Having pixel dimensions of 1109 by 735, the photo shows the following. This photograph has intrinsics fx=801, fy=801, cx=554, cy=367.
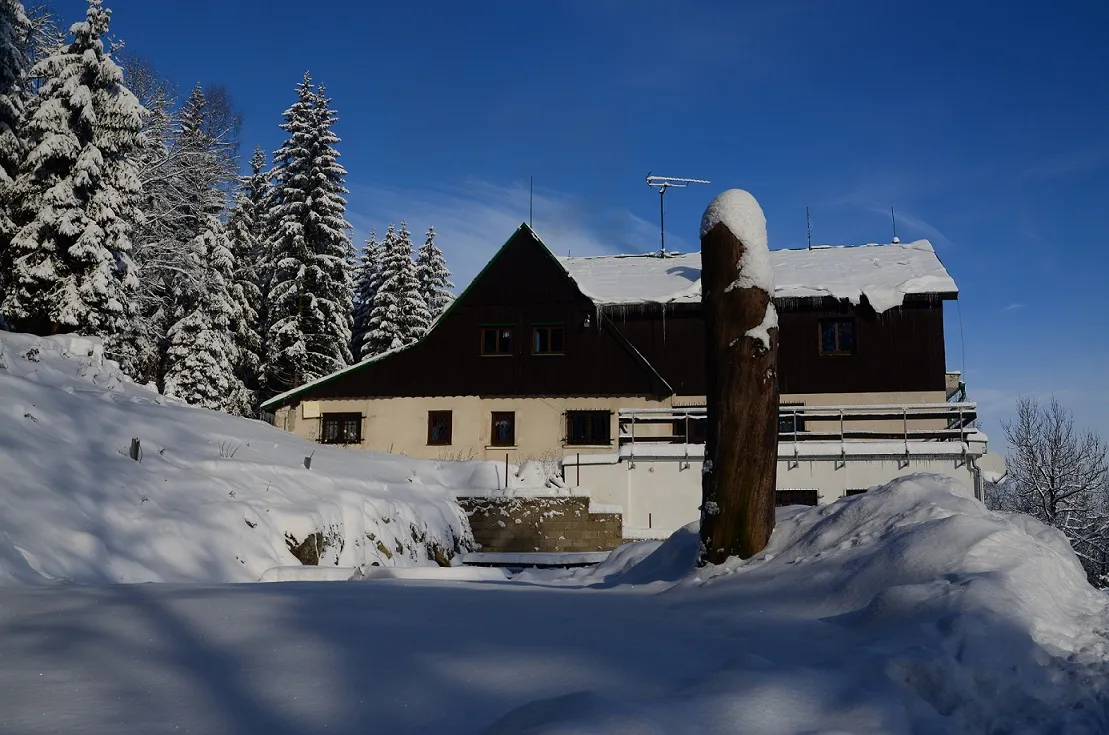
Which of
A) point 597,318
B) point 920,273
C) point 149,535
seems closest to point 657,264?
point 597,318

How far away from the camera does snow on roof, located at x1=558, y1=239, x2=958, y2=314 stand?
2559 cm

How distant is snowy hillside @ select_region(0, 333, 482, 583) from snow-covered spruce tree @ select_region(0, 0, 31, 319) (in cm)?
780

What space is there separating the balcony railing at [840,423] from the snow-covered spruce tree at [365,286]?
22311 mm

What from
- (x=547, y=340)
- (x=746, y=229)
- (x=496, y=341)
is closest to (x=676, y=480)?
(x=547, y=340)

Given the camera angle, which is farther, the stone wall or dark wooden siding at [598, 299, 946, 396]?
dark wooden siding at [598, 299, 946, 396]

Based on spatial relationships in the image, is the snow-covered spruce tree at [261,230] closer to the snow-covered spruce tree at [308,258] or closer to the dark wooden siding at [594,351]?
the snow-covered spruce tree at [308,258]

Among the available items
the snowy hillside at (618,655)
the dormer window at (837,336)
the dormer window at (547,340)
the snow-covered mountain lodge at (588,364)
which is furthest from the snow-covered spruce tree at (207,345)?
the snowy hillside at (618,655)

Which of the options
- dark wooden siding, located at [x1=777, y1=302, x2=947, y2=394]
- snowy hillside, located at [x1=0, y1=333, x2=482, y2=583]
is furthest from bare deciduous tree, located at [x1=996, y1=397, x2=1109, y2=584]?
snowy hillside, located at [x1=0, y1=333, x2=482, y2=583]

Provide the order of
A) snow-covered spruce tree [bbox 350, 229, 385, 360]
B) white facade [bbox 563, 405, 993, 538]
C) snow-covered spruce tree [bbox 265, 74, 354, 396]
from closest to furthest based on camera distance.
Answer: white facade [bbox 563, 405, 993, 538] → snow-covered spruce tree [bbox 265, 74, 354, 396] → snow-covered spruce tree [bbox 350, 229, 385, 360]

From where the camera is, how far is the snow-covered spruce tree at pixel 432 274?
146 ft

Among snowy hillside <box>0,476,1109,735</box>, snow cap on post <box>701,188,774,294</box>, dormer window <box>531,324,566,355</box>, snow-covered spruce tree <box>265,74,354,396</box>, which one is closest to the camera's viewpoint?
snowy hillside <box>0,476,1109,735</box>

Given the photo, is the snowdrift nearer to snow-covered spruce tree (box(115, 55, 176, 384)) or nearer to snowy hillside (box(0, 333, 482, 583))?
snowy hillside (box(0, 333, 482, 583))

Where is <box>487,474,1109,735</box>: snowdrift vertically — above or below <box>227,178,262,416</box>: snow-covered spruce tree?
below

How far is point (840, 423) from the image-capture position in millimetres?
22188
